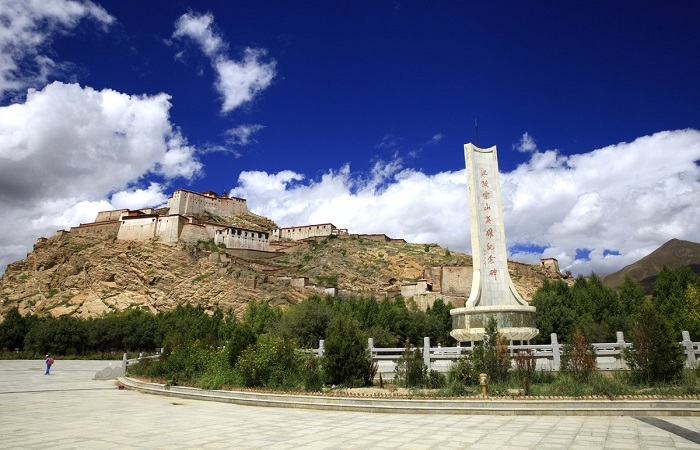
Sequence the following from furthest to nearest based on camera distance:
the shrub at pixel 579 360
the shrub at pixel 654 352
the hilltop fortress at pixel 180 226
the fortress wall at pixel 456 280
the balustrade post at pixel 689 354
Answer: the hilltop fortress at pixel 180 226, the fortress wall at pixel 456 280, the balustrade post at pixel 689 354, the shrub at pixel 579 360, the shrub at pixel 654 352

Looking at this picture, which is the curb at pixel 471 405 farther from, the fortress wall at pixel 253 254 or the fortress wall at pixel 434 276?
the fortress wall at pixel 253 254

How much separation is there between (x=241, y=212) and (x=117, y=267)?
27.6 metres

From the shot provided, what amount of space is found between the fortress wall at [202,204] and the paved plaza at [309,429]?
67440 millimetres

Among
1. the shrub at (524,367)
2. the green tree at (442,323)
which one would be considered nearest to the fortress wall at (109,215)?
the green tree at (442,323)

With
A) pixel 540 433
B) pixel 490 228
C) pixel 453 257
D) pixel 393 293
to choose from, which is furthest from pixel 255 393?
pixel 453 257

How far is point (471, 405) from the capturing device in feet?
30.8

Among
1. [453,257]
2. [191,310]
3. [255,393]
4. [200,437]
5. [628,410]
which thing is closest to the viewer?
[200,437]

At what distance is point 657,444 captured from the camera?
588 centimetres

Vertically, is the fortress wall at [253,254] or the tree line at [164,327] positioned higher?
the fortress wall at [253,254]

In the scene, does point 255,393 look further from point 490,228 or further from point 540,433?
point 490,228

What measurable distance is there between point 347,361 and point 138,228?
61.6m

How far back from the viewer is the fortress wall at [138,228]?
214 ft

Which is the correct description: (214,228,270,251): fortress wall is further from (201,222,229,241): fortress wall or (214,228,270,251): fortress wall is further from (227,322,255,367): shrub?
(227,322,255,367): shrub

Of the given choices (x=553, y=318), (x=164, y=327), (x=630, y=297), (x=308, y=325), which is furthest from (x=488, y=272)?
(x=164, y=327)
